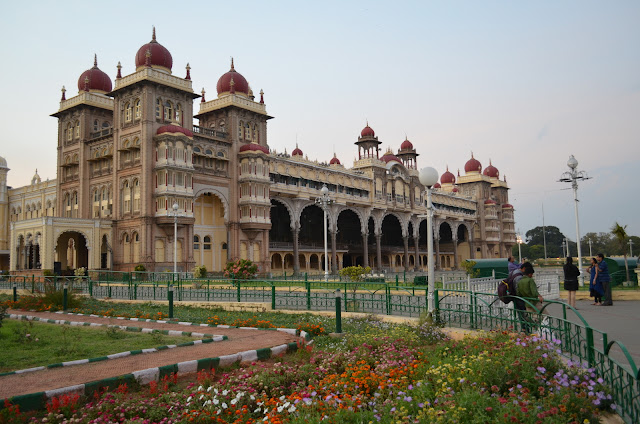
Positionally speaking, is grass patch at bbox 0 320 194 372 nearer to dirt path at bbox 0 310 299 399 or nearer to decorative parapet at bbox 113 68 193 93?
dirt path at bbox 0 310 299 399

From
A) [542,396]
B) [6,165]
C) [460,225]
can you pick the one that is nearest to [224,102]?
[6,165]

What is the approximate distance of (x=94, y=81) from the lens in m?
47.8

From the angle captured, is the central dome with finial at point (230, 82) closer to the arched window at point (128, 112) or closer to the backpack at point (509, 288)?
the arched window at point (128, 112)

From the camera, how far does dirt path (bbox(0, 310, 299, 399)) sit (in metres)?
7.81

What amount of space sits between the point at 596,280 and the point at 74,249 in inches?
1628

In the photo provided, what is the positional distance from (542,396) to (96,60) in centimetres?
5218

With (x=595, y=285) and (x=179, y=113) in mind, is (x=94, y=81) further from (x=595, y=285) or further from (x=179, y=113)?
(x=595, y=285)

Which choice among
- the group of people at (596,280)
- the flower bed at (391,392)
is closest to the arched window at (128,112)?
the group of people at (596,280)

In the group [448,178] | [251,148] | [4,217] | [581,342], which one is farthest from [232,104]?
[448,178]

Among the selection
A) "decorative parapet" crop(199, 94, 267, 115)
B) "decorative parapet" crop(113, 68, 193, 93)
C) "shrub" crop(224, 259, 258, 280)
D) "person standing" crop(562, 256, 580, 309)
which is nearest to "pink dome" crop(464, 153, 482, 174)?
"decorative parapet" crop(199, 94, 267, 115)

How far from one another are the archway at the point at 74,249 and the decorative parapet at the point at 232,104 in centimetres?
1595

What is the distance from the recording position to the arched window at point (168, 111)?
41219 mm

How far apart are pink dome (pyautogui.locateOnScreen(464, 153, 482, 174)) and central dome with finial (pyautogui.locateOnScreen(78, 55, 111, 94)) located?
6133 centimetres

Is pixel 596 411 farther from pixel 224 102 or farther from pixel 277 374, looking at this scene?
pixel 224 102
